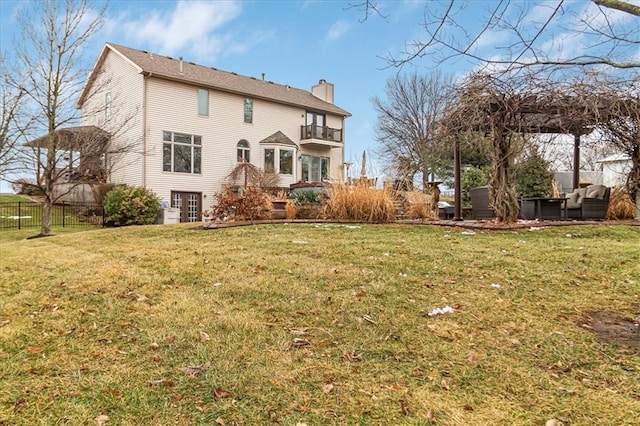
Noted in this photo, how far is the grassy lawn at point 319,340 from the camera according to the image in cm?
198

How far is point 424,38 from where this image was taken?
3.58 metres

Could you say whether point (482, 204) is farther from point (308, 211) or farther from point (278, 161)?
point (278, 161)

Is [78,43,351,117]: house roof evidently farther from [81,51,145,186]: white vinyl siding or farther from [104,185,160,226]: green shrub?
[104,185,160,226]: green shrub

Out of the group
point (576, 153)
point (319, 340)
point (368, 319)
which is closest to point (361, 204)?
point (368, 319)

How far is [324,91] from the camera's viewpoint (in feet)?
86.1

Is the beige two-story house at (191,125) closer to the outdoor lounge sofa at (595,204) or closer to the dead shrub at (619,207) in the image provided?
the outdoor lounge sofa at (595,204)

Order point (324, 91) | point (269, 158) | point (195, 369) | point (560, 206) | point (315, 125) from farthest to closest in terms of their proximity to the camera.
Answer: point (324, 91) → point (315, 125) → point (269, 158) → point (560, 206) → point (195, 369)

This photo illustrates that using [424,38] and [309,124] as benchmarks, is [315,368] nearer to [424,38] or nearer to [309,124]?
[424,38]

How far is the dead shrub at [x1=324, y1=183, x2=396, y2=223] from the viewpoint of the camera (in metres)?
8.58

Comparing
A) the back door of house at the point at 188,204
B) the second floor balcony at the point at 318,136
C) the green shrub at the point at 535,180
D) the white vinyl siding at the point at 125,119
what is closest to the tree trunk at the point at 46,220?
the white vinyl siding at the point at 125,119

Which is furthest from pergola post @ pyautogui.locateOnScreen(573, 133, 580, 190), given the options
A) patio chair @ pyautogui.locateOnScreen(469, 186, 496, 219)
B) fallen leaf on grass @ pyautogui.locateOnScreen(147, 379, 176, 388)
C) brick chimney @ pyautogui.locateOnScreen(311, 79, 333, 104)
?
brick chimney @ pyautogui.locateOnScreen(311, 79, 333, 104)

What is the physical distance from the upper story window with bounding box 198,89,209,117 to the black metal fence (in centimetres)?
623

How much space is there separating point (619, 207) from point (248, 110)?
1626 centimetres

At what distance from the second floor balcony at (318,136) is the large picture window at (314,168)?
3.14 ft
